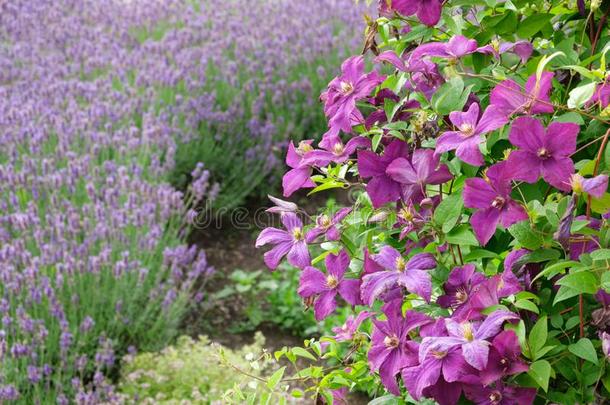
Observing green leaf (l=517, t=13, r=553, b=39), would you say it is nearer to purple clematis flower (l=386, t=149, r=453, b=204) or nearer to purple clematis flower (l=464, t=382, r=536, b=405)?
purple clematis flower (l=386, t=149, r=453, b=204)

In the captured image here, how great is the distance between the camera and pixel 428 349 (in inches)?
37.3

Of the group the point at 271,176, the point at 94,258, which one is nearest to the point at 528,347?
the point at 94,258

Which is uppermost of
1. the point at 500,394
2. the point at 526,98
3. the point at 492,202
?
the point at 526,98

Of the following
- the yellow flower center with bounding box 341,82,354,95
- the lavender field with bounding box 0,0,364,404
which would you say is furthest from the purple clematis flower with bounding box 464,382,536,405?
the lavender field with bounding box 0,0,364,404

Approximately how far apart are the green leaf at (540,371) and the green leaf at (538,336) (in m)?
0.01

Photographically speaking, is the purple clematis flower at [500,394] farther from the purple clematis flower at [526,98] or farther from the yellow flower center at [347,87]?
the yellow flower center at [347,87]

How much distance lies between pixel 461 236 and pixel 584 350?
205 mm

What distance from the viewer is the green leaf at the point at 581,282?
958 millimetres

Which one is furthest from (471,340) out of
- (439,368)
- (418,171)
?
(418,171)

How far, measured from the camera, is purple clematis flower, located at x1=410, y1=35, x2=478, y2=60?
1.12 m

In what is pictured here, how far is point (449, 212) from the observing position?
1.08 meters

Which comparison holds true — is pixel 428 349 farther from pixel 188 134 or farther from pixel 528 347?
pixel 188 134

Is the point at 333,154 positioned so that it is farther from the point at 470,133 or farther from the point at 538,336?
the point at 538,336

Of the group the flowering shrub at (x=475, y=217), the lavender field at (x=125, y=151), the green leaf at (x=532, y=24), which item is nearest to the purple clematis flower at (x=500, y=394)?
the flowering shrub at (x=475, y=217)
